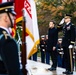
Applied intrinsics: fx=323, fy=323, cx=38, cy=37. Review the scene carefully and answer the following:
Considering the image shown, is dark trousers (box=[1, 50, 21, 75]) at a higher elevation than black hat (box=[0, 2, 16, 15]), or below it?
below

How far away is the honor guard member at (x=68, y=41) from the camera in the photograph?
8.90 m

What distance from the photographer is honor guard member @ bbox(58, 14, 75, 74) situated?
8.90 meters

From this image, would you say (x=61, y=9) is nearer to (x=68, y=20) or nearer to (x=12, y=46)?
(x=68, y=20)

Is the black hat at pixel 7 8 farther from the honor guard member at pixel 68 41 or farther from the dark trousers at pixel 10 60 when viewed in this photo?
the honor guard member at pixel 68 41

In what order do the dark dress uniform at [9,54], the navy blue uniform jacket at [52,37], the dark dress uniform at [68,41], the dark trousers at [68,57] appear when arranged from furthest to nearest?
the navy blue uniform jacket at [52,37] < the dark trousers at [68,57] < the dark dress uniform at [68,41] < the dark dress uniform at [9,54]

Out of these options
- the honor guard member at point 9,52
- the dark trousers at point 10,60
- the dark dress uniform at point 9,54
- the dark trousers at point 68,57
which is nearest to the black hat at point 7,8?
the honor guard member at point 9,52

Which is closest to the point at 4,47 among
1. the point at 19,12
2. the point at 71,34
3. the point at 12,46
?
the point at 12,46

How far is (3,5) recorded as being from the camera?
3.05 meters

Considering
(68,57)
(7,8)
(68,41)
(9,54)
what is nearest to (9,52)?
(9,54)

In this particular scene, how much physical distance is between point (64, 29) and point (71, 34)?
11.1 inches

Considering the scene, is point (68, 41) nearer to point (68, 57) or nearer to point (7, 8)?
point (68, 57)

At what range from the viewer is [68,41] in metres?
9.03

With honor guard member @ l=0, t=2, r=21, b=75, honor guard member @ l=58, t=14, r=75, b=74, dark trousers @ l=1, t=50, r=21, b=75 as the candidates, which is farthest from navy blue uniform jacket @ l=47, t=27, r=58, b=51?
dark trousers @ l=1, t=50, r=21, b=75

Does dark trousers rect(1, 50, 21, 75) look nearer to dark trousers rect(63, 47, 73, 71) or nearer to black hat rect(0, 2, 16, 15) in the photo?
black hat rect(0, 2, 16, 15)
